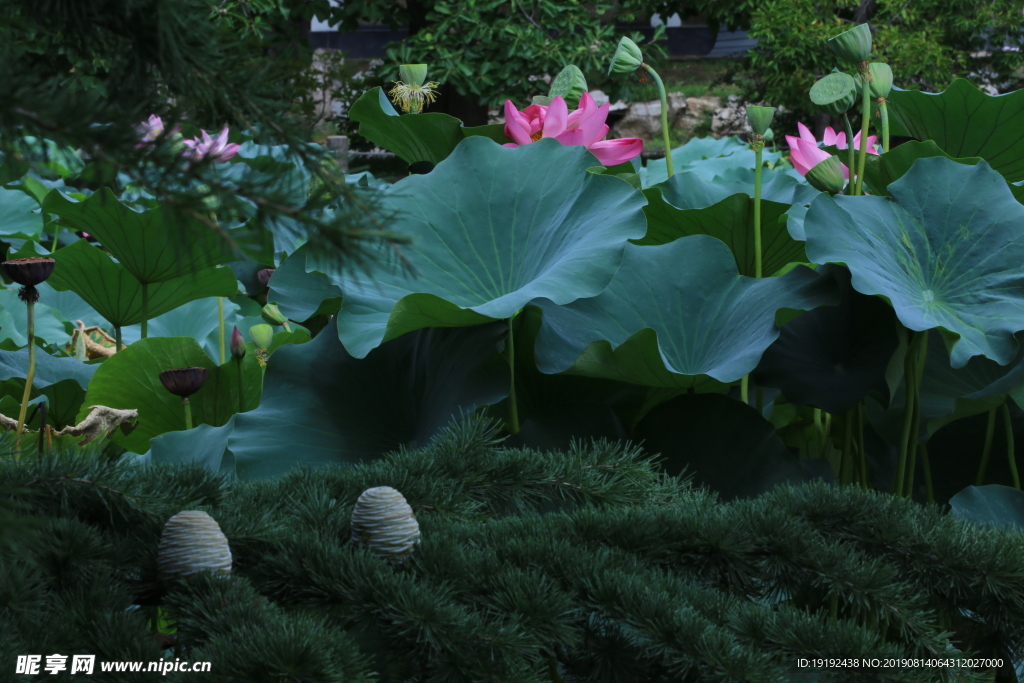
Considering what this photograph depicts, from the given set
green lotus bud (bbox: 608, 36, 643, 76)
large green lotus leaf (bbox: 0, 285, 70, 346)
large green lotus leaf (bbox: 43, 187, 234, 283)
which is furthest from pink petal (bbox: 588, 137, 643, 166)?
large green lotus leaf (bbox: 0, 285, 70, 346)

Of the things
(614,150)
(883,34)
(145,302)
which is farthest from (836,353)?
(883,34)

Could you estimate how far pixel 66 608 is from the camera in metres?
0.48

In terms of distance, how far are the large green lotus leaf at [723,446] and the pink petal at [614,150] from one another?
44 cm

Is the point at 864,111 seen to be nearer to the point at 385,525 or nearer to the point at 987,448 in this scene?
the point at 987,448

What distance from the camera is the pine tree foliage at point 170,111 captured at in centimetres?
35

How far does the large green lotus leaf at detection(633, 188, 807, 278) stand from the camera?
47.4 inches

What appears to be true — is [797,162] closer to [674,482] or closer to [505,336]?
[505,336]

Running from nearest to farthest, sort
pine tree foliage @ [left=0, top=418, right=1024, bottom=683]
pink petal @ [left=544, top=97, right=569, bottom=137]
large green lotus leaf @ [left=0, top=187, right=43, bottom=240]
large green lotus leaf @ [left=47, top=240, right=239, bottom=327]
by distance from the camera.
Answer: pine tree foliage @ [left=0, top=418, right=1024, bottom=683]
pink petal @ [left=544, top=97, right=569, bottom=137]
large green lotus leaf @ [left=47, top=240, right=239, bottom=327]
large green lotus leaf @ [left=0, top=187, right=43, bottom=240]

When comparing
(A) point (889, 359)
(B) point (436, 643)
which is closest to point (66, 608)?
(B) point (436, 643)

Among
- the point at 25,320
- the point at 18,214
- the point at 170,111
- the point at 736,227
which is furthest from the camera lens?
Answer: the point at 18,214

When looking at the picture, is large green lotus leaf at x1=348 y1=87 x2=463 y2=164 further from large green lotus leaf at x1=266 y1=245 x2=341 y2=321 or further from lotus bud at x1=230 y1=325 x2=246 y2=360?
lotus bud at x1=230 y1=325 x2=246 y2=360

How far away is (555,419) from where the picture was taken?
1021mm

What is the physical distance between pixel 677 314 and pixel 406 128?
0.55 m

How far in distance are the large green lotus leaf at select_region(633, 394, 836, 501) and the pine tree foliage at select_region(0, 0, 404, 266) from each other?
2.15 ft
